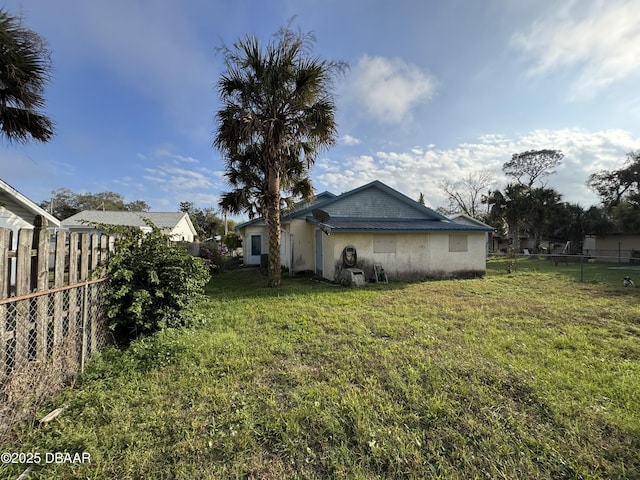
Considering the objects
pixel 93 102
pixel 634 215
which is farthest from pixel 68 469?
pixel 634 215

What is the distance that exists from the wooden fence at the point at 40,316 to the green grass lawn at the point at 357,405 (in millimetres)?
250

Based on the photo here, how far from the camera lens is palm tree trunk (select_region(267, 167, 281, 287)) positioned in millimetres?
9188

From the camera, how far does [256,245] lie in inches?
714

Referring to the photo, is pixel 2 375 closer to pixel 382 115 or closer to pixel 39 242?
pixel 39 242

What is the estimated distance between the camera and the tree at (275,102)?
841cm

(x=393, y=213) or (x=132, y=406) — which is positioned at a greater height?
(x=393, y=213)

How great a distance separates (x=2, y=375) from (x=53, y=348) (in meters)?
0.53

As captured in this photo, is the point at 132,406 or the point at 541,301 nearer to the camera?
the point at 132,406

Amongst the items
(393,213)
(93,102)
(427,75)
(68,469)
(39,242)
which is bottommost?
(68,469)

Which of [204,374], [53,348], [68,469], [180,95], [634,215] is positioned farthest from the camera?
[634,215]

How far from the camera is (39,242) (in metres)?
2.63

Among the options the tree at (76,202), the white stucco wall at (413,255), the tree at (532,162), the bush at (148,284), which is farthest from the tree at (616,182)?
the tree at (76,202)

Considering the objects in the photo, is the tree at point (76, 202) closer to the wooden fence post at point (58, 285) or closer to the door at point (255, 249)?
the door at point (255, 249)

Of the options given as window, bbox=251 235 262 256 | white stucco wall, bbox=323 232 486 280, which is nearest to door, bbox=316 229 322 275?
white stucco wall, bbox=323 232 486 280
